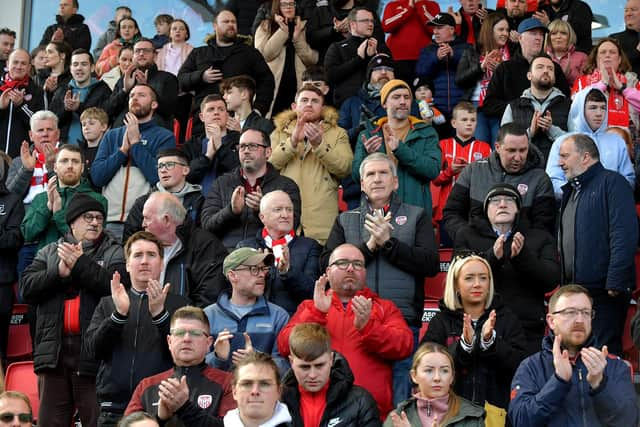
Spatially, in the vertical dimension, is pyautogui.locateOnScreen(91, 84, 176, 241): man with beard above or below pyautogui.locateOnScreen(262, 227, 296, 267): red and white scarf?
above

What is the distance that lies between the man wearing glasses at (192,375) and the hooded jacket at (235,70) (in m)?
5.26

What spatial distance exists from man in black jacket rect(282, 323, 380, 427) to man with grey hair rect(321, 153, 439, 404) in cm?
135

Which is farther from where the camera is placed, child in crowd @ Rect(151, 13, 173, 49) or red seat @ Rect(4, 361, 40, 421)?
child in crowd @ Rect(151, 13, 173, 49)

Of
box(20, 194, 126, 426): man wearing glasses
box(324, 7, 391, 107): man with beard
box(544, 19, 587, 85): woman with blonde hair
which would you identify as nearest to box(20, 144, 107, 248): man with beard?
box(20, 194, 126, 426): man wearing glasses

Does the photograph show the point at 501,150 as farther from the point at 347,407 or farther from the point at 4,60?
the point at 4,60

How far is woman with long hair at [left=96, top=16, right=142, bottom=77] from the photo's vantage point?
13.9 meters

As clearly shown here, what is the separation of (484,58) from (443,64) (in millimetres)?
553

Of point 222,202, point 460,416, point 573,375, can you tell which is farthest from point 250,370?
point 222,202

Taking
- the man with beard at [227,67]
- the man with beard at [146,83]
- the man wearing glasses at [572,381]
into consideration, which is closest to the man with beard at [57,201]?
the man with beard at [146,83]

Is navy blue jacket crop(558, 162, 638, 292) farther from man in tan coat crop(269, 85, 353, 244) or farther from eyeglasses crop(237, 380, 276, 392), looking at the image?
eyeglasses crop(237, 380, 276, 392)

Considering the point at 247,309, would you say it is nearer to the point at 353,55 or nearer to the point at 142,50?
the point at 353,55

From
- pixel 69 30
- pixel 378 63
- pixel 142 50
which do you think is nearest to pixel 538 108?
pixel 378 63

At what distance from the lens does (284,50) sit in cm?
1290

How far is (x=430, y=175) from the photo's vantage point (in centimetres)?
936
